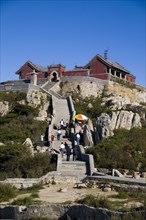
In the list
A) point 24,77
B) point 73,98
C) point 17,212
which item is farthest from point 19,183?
point 24,77

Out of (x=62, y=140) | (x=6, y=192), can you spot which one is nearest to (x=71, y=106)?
(x=62, y=140)

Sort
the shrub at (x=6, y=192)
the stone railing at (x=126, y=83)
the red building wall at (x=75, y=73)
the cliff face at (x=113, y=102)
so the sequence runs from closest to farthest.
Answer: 1. the shrub at (x=6, y=192)
2. the cliff face at (x=113, y=102)
3. the stone railing at (x=126, y=83)
4. the red building wall at (x=75, y=73)

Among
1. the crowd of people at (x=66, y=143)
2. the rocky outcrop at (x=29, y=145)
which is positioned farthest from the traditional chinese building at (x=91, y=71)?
the rocky outcrop at (x=29, y=145)

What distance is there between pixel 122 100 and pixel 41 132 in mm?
11464

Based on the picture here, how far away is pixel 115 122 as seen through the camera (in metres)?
31.5

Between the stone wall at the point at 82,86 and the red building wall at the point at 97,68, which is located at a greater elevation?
the red building wall at the point at 97,68

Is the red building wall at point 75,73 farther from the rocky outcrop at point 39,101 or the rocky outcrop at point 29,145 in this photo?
the rocky outcrop at point 29,145

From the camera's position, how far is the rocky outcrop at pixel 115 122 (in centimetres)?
2898

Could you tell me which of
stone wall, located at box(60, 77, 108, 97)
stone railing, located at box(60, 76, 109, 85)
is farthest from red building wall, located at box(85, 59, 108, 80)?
stone wall, located at box(60, 77, 108, 97)

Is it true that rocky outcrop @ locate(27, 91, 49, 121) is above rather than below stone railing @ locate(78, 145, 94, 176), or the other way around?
above

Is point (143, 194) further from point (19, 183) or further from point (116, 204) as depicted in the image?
point (19, 183)

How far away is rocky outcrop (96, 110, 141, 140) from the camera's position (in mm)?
28984

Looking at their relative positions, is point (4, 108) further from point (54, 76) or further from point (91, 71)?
point (91, 71)

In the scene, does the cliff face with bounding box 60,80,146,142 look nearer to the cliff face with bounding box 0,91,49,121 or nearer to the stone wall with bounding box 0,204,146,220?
the cliff face with bounding box 0,91,49,121
